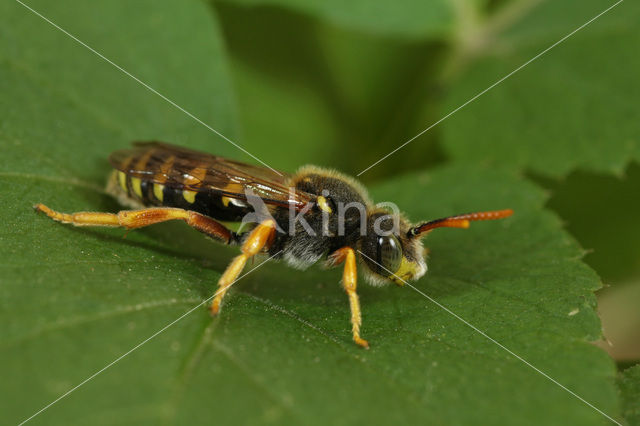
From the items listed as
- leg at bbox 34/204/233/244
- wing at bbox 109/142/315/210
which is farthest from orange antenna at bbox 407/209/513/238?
leg at bbox 34/204/233/244

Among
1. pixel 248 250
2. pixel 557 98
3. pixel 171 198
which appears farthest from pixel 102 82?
pixel 557 98

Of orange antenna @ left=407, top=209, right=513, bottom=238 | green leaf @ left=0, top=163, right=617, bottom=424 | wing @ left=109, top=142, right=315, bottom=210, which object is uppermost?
orange antenna @ left=407, top=209, right=513, bottom=238

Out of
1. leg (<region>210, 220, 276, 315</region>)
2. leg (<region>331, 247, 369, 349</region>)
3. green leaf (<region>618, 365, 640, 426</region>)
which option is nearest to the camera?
green leaf (<region>618, 365, 640, 426</region>)

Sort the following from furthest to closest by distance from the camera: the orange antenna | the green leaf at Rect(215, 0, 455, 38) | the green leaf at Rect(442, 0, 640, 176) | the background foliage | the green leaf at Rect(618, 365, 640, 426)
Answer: the green leaf at Rect(215, 0, 455, 38) → the green leaf at Rect(442, 0, 640, 176) → the orange antenna → the green leaf at Rect(618, 365, 640, 426) → the background foliage

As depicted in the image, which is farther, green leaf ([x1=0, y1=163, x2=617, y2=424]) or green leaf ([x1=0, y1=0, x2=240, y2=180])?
green leaf ([x1=0, y1=0, x2=240, y2=180])

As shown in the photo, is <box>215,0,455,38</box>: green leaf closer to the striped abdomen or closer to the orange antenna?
the striped abdomen

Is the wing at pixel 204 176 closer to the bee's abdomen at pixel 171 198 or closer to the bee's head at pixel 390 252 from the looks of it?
the bee's abdomen at pixel 171 198

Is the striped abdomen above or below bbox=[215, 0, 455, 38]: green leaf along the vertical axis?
below

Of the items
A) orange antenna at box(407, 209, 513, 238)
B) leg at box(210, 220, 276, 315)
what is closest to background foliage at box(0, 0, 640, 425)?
leg at box(210, 220, 276, 315)
